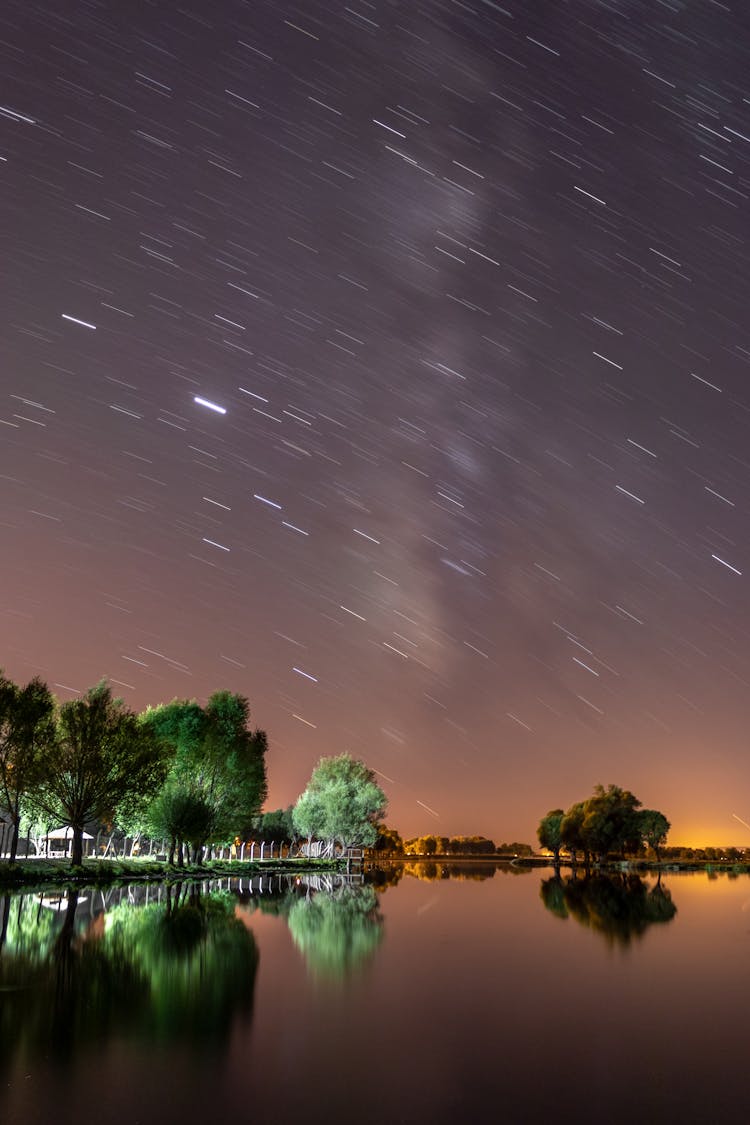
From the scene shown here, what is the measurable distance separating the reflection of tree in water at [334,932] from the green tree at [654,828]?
11259 centimetres

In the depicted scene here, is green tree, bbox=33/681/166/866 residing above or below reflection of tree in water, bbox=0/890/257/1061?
above

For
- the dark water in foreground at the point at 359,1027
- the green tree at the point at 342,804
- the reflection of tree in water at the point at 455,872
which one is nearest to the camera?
the dark water in foreground at the point at 359,1027

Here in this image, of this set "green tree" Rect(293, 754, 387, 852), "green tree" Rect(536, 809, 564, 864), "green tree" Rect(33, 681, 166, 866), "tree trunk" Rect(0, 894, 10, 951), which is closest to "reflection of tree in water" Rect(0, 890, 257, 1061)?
"tree trunk" Rect(0, 894, 10, 951)

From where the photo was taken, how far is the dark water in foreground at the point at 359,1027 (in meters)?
7.39

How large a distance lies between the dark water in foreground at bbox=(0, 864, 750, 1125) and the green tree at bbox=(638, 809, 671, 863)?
415 ft

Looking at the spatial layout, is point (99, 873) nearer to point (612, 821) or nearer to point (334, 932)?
point (334, 932)

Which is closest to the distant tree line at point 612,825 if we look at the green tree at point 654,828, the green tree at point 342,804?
the green tree at point 654,828

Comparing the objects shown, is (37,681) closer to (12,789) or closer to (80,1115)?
(12,789)

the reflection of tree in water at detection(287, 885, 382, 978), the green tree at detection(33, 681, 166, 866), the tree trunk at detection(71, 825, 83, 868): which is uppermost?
the green tree at detection(33, 681, 166, 866)

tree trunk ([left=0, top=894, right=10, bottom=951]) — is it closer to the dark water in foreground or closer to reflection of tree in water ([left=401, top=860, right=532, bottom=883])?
the dark water in foreground

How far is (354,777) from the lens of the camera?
95.9 m

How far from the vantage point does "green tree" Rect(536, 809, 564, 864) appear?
179625 mm

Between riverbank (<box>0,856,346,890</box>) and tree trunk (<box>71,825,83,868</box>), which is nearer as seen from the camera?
riverbank (<box>0,856,346,890</box>)

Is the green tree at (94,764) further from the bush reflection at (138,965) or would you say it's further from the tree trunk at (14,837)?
the bush reflection at (138,965)
